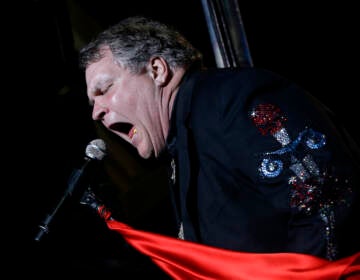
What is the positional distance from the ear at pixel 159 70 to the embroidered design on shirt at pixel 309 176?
67 centimetres

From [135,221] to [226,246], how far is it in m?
1.46

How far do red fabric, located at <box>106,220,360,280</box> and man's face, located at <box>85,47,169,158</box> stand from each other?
392 millimetres

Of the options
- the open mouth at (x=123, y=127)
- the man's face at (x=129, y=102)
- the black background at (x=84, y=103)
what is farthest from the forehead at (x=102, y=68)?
the black background at (x=84, y=103)

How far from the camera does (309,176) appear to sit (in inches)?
38.5

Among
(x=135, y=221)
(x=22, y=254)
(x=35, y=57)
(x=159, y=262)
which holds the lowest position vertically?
(x=135, y=221)

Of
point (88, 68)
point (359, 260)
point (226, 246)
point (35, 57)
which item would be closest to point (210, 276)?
point (226, 246)

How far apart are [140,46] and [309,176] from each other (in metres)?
0.97

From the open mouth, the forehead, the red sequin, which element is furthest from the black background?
the red sequin

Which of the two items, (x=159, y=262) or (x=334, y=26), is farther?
(x=334, y=26)

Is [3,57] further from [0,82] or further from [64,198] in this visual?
[64,198]

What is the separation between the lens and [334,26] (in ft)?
8.11

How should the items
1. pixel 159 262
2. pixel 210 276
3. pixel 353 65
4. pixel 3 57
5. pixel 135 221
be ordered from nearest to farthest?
pixel 210 276
pixel 159 262
pixel 3 57
pixel 353 65
pixel 135 221

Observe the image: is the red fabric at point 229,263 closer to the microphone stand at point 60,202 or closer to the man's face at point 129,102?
the microphone stand at point 60,202

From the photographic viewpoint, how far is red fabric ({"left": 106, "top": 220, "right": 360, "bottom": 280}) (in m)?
0.98
